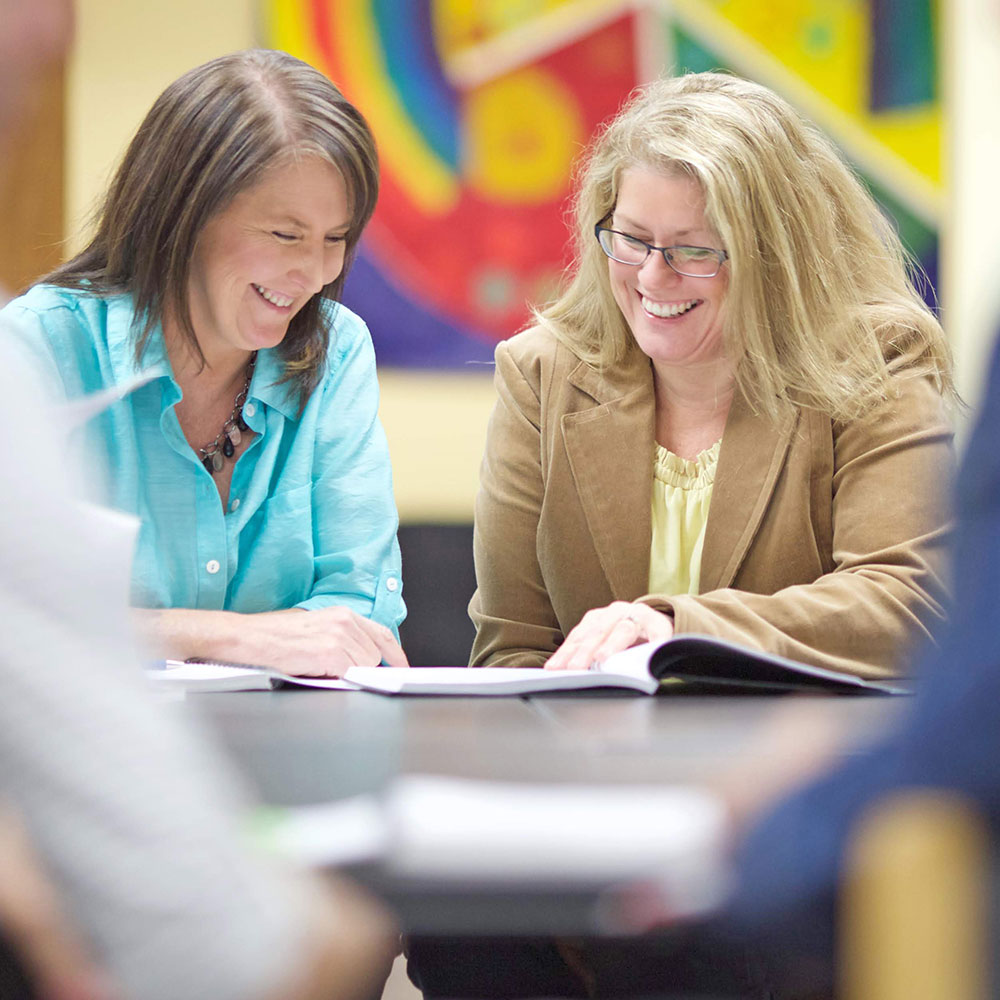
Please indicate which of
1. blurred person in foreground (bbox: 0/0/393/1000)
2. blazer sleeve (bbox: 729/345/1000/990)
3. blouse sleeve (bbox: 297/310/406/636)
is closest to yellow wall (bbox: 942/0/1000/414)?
blouse sleeve (bbox: 297/310/406/636)

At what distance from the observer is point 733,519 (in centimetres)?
161

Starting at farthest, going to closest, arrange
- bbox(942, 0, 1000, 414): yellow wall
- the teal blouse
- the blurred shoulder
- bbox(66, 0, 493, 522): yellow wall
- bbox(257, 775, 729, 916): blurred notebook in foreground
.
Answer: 1. bbox(942, 0, 1000, 414): yellow wall
2. bbox(66, 0, 493, 522): yellow wall
3. the blurred shoulder
4. the teal blouse
5. bbox(257, 775, 729, 916): blurred notebook in foreground

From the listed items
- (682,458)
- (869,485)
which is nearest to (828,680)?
(869,485)

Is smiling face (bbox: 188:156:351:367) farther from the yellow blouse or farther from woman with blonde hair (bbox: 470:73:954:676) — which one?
the yellow blouse

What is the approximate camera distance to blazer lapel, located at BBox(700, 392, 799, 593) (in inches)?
63.1

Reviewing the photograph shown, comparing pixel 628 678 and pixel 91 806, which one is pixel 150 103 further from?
pixel 91 806

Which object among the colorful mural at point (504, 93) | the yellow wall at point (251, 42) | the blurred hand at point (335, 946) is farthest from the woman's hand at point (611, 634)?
the colorful mural at point (504, 93)

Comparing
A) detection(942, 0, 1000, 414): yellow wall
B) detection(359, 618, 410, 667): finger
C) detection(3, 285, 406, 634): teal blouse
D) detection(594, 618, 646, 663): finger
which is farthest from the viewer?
detection(942, 0, 1000, 414): yellow wall

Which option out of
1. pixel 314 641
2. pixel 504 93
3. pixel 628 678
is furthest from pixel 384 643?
pixel 504 93

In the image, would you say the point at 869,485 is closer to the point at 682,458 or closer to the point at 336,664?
the point at 682,458

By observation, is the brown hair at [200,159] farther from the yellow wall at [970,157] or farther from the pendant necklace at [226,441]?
the yellow wall at [970,157]

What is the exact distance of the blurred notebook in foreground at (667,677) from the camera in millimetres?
1164

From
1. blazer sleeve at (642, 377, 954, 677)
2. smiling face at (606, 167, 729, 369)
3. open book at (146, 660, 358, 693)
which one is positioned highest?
smiling face at (606, 167, 729, 369)

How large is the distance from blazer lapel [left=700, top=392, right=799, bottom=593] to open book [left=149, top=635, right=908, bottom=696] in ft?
1.19
